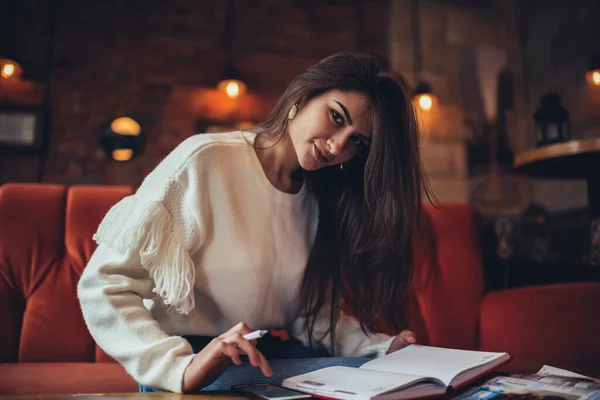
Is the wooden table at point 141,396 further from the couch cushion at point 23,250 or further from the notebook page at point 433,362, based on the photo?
the couch cushion at point 23,250

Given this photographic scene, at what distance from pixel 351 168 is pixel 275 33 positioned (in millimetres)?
2250

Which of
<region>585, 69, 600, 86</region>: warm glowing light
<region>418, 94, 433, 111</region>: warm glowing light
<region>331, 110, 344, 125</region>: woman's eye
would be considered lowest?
<region>331, 110, 344, 125</region>: woman's eye

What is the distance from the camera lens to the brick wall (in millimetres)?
2922

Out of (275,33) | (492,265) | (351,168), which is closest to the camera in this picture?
(351,168)

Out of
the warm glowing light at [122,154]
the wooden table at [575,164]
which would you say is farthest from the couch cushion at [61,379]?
the warm glowing light at [122,154]

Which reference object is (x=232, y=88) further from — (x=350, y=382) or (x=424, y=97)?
(x=350, y=382)

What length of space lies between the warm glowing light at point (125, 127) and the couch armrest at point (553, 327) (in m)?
2.22

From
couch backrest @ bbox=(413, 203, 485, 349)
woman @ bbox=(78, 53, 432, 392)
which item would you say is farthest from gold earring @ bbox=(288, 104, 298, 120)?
couch backrest @ bbox=(413, 203, 485, 349)

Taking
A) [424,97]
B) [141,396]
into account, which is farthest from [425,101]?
[141,396]

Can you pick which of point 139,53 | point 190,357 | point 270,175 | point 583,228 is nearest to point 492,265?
point 583,228

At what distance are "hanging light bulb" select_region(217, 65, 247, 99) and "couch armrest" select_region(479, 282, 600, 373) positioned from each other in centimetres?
208

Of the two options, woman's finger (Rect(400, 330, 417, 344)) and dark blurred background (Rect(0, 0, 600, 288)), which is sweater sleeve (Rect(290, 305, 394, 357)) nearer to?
woman's finger (Rect(400, 330, 417, 344))

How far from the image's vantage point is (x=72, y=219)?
5.02 feet

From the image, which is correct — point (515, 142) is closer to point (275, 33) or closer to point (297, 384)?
point (275, 33)
